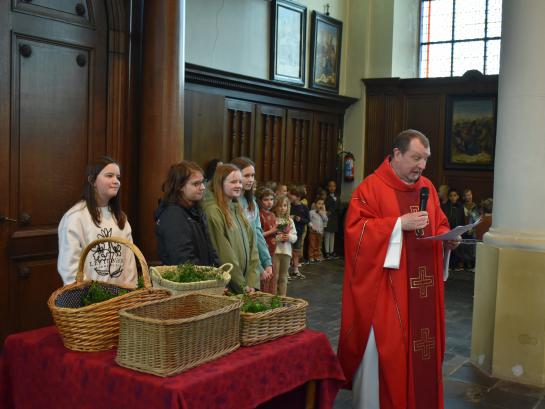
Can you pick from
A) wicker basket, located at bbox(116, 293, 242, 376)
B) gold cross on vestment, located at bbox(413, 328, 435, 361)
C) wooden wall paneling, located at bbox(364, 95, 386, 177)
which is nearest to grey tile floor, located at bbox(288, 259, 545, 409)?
gold cross on vestment, located at bbox(413, 328, 435, 361)

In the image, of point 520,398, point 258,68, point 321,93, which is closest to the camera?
point 520,398

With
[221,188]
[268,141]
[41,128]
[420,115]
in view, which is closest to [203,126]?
[268,141]

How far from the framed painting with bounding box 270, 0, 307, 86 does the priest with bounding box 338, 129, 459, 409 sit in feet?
24.0

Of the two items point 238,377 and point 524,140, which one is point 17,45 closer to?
point 238,377

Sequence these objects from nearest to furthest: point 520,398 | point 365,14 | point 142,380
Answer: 1. point 142,380
2. point 520,398
3. point 365,14

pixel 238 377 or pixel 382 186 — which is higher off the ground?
pixel 382 186

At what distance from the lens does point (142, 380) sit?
2.32m

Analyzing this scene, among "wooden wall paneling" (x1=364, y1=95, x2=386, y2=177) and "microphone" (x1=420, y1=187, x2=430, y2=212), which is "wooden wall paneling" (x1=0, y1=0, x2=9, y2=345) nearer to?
"microphone" (x1=420, y1=187, x2=430, y2=212)

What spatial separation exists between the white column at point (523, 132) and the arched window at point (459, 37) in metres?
7.95

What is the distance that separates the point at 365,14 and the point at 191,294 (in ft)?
36.1

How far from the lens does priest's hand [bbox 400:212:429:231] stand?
358 cm

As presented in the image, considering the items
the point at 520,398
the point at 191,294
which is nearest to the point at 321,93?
the point at 520,398

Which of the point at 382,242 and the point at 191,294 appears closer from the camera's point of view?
the point at 191,294

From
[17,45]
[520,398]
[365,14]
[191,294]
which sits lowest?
[520,398]
